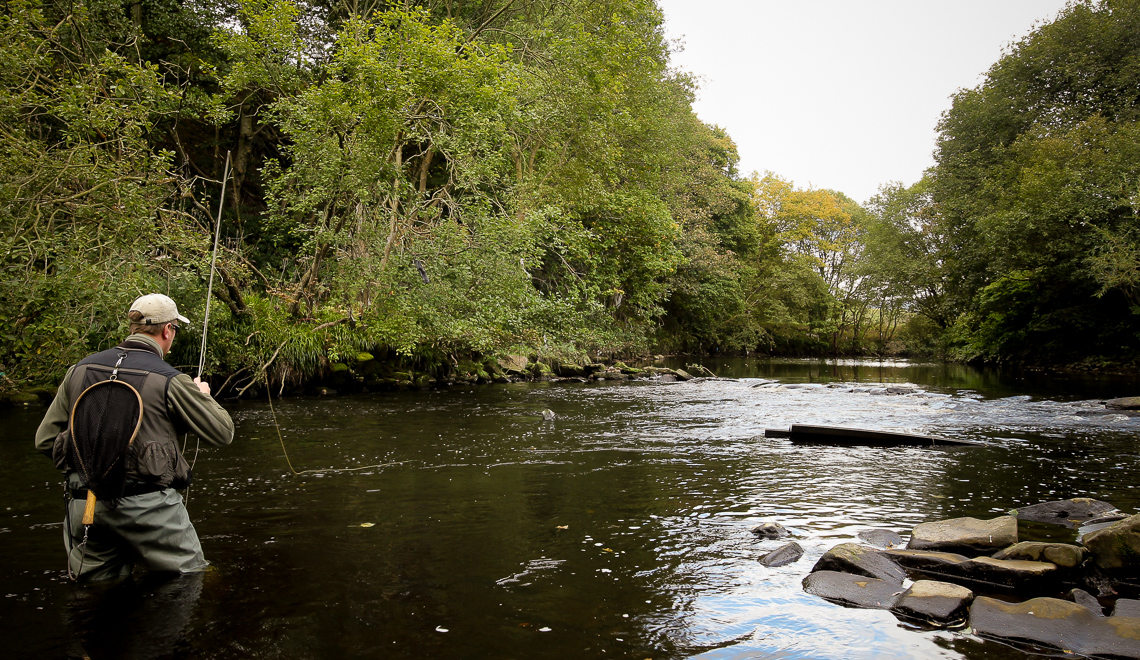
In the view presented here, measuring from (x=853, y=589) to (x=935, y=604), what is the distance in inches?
20.0

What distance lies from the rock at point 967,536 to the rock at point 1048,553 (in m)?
0.20

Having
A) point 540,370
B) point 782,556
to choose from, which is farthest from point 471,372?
point 782,556

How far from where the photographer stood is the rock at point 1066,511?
626 cm

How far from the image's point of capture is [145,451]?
3924 mm

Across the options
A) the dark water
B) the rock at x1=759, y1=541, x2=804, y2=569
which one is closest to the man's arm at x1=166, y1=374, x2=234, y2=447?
the dark water

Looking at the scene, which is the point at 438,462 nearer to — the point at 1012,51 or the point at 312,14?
the point at 312,14

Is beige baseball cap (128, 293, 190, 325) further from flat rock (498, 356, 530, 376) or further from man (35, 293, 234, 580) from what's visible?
flat rock (498, 356, 530, 376)

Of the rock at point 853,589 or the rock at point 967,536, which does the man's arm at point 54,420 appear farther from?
the rock at point 967,536

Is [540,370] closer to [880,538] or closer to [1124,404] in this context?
[1124,404]

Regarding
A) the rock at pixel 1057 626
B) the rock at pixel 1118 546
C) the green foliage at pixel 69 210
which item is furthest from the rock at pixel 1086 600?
the green foliage at pixel 69 210

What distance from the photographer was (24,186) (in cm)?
1183

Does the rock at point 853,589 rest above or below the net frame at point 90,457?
below

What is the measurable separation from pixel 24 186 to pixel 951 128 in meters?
38.5

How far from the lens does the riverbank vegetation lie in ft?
41.5
